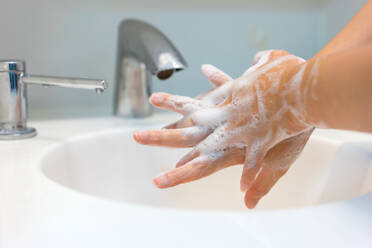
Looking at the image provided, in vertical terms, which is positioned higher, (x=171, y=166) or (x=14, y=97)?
(x=14, y=97)

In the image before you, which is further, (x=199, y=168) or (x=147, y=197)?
(x=147, y=197)

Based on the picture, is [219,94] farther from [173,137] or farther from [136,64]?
[136,64]

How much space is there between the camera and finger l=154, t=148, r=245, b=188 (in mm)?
397

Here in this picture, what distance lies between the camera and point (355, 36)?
1.47 ft

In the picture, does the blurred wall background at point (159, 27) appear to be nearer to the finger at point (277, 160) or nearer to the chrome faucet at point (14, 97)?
the chrome faucet at point (14, 97)

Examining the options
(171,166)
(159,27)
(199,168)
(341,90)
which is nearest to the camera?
(341,90)

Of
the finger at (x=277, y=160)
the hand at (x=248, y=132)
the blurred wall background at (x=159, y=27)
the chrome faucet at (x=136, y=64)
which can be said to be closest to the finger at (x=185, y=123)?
the hand at (x=248, y=132)

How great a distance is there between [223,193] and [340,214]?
375mm

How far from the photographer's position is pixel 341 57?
0.32 meters

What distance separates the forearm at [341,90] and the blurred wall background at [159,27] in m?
0.59

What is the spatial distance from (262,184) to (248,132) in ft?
0.23

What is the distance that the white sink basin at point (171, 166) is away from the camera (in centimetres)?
59

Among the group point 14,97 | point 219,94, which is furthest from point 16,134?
point 219,94

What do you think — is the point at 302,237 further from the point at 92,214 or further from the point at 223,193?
the point at 223,193
